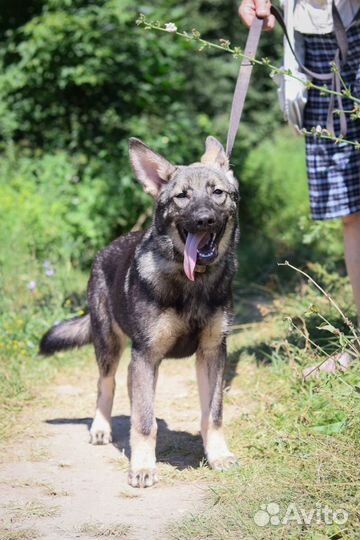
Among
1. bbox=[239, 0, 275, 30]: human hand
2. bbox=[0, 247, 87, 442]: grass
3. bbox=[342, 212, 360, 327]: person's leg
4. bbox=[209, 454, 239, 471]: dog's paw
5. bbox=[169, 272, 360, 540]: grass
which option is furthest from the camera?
bbox=[0, 247, 87, 442]: grass

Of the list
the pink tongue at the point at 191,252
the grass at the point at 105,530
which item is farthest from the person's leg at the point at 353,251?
the grass at the point at 105,530

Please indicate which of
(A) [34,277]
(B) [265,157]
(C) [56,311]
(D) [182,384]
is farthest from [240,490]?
A: (B) [265,157]

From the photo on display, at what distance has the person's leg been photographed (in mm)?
5168

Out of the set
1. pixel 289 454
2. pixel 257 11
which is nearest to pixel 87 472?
pixel 289 454

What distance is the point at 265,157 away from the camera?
13.8m

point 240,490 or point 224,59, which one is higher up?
point 240,490

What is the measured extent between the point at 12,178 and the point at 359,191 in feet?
16.0

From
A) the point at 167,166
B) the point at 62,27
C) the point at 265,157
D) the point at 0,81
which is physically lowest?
the point at 265,157

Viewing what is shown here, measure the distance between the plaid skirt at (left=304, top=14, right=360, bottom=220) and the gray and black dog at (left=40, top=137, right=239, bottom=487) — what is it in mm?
987

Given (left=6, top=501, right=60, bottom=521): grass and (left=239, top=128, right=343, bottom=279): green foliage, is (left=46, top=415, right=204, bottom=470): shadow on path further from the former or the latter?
(left=239, top=128, right=343, bottom=279): green foliage

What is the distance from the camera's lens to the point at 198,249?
4.11 m

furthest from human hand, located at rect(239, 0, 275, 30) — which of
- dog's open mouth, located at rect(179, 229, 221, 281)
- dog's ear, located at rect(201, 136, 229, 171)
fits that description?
dog's open mouth, located at rect(179, 229, 221, 281)

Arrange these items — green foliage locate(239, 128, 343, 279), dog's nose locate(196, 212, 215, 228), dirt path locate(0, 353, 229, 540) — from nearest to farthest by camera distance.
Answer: dirt path locate(0, 353, 229, 540), dog's nose locate(196, 212, 215, 228), green foliage locate(239, 128, 343, 279)

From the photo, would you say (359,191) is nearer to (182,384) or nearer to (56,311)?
(182,384)
